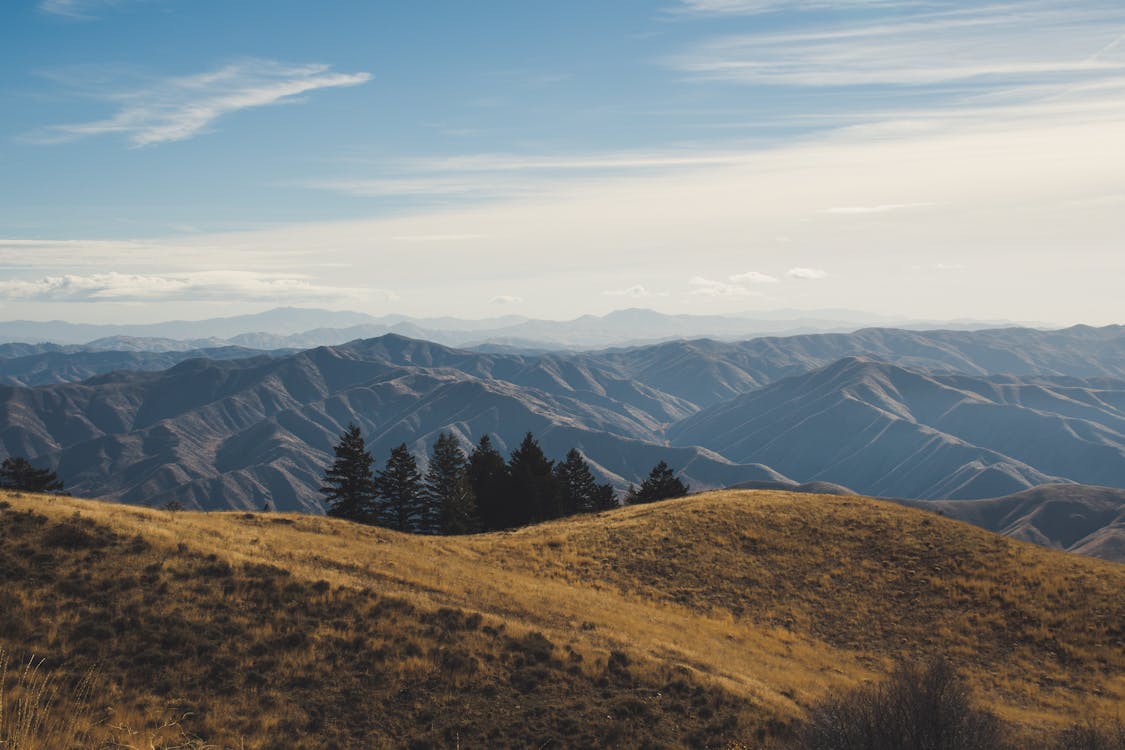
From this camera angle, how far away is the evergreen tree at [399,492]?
6831 cm

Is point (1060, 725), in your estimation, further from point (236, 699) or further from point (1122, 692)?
point (236, 699)

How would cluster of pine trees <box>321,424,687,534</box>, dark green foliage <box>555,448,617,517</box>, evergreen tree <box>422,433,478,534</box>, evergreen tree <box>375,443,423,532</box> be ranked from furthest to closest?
dark green foliage <box>555,448,617,517</box> → evergreen tree <box>375,443,423,532</box> → cluster of pine trees <box>321,424,687,534</box> → evergreen tree <box>422,433,478,534</box>

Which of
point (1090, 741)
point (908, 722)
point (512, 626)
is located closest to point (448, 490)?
point (512, 626)

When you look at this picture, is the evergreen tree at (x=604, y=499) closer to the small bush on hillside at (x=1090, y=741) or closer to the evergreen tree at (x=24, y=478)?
the evergreen tree at (x=24, y=478)

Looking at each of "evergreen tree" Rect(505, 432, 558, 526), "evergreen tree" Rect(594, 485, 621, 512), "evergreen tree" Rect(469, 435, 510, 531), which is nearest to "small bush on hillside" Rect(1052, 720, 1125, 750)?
"evergreen tree" Rect(505, 432, 558, 526)

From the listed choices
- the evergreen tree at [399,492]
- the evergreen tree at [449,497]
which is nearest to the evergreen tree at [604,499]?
the evergreen tree at [449,497]

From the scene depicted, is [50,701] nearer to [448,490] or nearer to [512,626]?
[512,626]

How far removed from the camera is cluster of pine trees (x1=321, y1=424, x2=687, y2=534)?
65875mm

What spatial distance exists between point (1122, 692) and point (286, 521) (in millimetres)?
42446

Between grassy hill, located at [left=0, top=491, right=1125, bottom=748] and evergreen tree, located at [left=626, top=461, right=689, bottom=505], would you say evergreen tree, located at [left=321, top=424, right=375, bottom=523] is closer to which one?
grassy hill, located at [left=0, top=491, right=1125, bottom=748]

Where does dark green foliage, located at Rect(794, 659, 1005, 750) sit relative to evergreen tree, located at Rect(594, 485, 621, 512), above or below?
above

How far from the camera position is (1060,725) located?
77.6 ft

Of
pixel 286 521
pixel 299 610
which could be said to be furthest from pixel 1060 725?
pixel 286 521

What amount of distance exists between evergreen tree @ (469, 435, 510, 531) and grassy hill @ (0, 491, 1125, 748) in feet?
94.3
